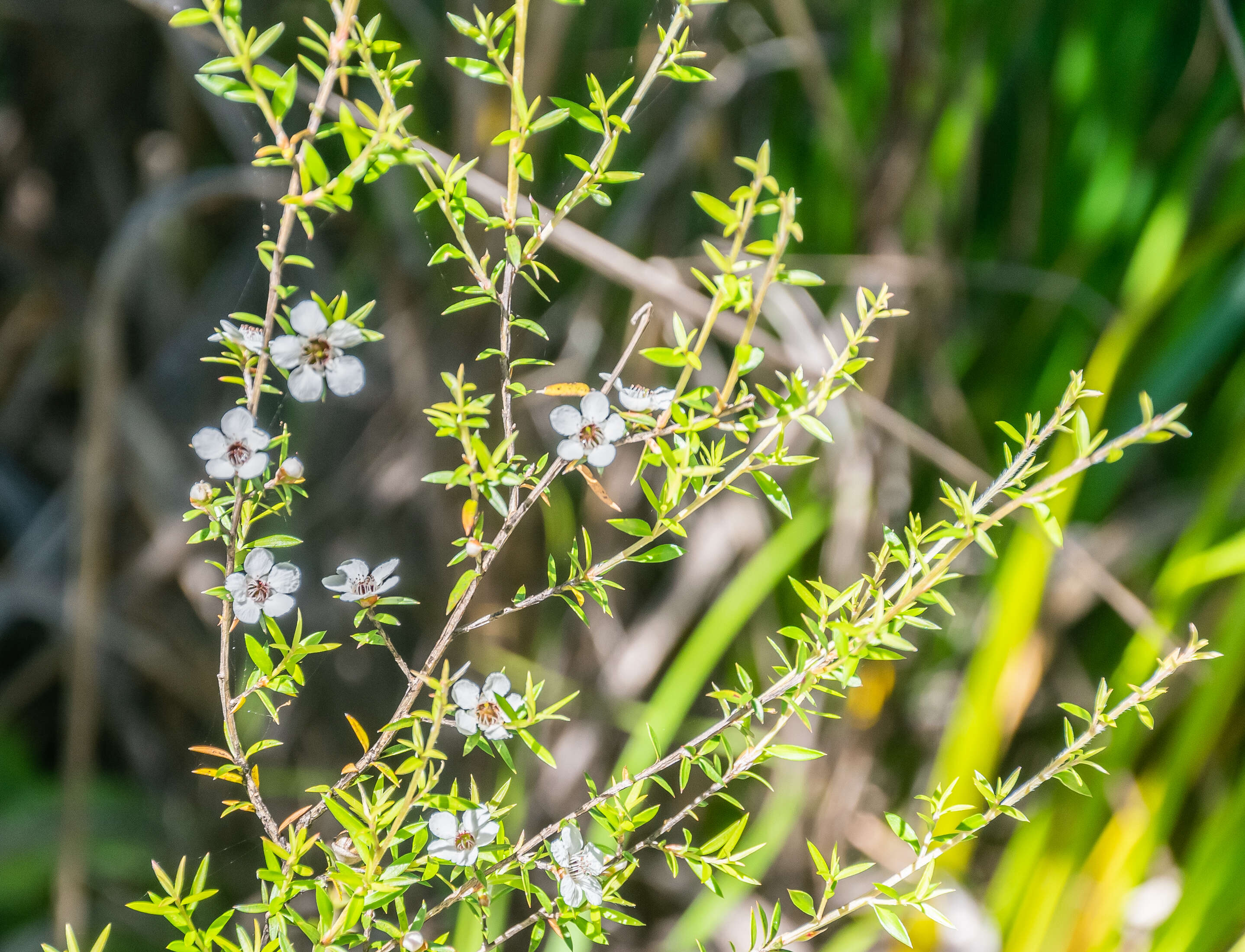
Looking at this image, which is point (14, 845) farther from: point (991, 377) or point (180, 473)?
point (991, 377)

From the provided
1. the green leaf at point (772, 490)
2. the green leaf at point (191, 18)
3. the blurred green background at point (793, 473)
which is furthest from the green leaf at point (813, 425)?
the blurred green background at point (793, 473)

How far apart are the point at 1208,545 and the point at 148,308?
2.37ft

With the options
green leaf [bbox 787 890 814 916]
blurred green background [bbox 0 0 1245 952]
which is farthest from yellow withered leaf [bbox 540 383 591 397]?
blurred green background [bbox 0 0 1245 952]

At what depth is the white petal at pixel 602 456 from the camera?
0.51 feet

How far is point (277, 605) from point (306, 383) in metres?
0.04

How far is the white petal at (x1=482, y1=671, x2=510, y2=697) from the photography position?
168 millimetres

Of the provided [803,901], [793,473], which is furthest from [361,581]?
[793,473]

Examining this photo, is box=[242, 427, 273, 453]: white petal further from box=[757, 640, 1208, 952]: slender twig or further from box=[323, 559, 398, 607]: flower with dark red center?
box=[757, 640, 1208, 952]: slender twig

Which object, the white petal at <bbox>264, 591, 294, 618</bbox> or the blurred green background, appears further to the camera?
the blurred green background

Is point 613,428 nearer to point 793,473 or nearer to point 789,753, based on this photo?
point 789,753

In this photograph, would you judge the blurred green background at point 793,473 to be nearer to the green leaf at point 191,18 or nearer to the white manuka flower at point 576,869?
the white manuka flower at point 576,869

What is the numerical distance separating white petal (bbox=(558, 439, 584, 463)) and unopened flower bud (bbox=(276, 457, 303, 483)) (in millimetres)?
45

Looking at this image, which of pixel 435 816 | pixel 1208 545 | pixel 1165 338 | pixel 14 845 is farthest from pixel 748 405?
pixel 14 845

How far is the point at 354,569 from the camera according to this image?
0.53 feet
